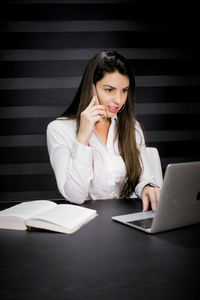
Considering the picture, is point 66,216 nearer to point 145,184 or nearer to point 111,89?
point 145,184

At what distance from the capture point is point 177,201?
4.17 feet

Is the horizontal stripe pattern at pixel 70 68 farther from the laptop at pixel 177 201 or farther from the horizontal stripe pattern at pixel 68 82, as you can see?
the laptop at pixel 177 201

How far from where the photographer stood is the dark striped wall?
3578mm

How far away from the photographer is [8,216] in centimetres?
141

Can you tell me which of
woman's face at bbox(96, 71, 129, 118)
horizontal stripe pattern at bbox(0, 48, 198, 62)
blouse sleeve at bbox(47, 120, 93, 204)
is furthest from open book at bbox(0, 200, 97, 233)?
horizontal stripe pattern at bbox(0, 48, 198, 62)

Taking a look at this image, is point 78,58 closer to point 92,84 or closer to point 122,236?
point 92,84

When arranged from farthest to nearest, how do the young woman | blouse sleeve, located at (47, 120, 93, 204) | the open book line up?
the young woman, blouse sleeve, located at (47, 120, 93, 204), the open book

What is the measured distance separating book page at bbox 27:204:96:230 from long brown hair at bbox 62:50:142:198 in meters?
0.72

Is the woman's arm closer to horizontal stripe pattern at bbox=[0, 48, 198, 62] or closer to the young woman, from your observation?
the young woman

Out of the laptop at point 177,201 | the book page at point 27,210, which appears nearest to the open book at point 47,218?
the book page at point 27,210

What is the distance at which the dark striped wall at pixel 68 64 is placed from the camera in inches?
141

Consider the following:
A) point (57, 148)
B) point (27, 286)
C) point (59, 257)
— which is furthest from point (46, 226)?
point (57, 148)

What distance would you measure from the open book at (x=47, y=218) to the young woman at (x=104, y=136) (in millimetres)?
437

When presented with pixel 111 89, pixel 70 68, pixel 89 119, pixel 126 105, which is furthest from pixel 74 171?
pixel 70 68
